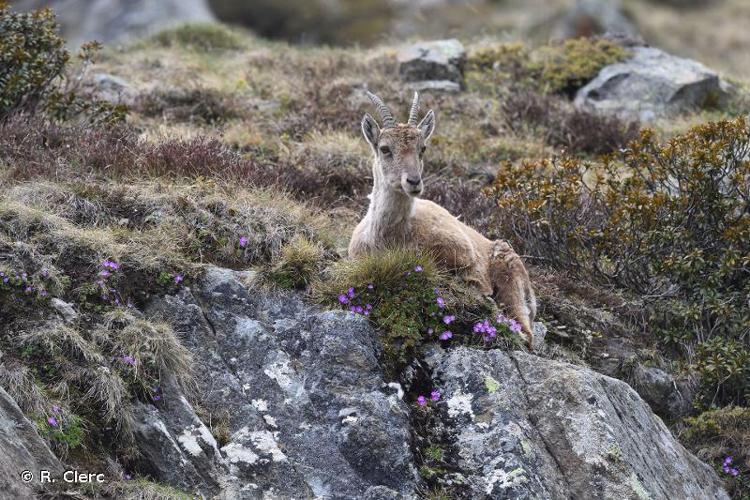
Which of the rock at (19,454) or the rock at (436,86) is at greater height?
the rock at (436,86)

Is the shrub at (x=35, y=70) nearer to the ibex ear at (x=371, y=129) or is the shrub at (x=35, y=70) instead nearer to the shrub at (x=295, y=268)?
the ibex ear at (x=371, y=129)

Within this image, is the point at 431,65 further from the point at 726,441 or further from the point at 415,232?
the point at 726,441

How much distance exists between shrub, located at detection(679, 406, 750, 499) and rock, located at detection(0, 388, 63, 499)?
18.2ft

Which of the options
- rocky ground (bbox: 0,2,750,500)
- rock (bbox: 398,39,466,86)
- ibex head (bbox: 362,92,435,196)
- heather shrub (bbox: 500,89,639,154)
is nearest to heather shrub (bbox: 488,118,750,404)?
rocky ground (bbox: 0,2,750,500)

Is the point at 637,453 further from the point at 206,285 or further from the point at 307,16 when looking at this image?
the point at 307,16

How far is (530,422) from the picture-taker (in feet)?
21.1

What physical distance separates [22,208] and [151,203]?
1207 millimetres

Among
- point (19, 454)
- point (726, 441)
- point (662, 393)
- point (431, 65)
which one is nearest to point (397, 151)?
point (662, 393)

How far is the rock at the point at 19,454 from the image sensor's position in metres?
4.94

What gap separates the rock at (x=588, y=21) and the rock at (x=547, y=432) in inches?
552

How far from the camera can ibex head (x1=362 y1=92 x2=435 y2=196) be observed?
7668 mm

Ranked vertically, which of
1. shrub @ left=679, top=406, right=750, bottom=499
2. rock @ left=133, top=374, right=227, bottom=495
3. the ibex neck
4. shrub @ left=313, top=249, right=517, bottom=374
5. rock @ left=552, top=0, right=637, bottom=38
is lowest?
shrub @ left=679, top=406, right=750, bottom=499

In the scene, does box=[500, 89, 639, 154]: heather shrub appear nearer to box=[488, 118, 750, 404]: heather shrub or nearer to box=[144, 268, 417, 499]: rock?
box=[488, 118, 750, 404]: heather shrub

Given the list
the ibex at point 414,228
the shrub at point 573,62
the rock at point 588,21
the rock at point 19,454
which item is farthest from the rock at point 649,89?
the rock at point 19,454
